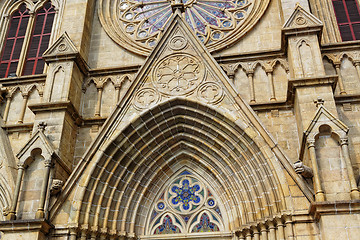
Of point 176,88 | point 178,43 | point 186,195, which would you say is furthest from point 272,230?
point 178,43

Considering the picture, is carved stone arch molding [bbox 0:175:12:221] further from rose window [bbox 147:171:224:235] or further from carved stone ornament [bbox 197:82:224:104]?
carved stone ornament [bbox 197:82:224:104]

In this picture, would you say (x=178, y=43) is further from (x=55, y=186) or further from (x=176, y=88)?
(x=55, y=186)

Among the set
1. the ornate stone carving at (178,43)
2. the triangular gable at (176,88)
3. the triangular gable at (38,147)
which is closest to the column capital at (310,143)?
the triangular gable at (176,88)

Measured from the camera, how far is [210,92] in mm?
11766

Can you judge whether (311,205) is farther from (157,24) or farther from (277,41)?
(157,24)

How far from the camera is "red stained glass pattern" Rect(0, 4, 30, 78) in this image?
14922 millimetres

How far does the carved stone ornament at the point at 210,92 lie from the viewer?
11617 millimetres

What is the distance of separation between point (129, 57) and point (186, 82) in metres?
2.78

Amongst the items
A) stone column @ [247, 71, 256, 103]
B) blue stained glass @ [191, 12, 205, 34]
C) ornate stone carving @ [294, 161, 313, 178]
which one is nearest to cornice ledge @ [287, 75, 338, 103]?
stone column @ [247, 71, 256, 103]

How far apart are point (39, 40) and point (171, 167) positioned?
6.63 m

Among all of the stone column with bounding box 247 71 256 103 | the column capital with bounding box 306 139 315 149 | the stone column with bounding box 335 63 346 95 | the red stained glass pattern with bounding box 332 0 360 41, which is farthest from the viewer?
the red stained glass pattern with bounding box 332 0 360 41

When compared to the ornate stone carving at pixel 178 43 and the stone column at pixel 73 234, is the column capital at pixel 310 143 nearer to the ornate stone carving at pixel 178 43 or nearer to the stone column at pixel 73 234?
the ornate stone carving at pixel 178 43

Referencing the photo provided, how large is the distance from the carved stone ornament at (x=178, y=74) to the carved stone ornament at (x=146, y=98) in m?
0.19

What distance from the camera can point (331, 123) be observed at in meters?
9.89
